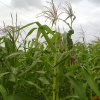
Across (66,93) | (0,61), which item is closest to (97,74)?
(66,93)

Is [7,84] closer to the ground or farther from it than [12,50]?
closer to the ground

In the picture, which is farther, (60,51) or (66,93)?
(66,93)

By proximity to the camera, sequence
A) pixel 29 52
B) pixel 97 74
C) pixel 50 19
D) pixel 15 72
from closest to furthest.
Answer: pixel 15 72 < pixel 50 19 < pixel 29 52 < pixel 97 74

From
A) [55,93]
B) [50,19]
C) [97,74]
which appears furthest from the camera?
[97,74]

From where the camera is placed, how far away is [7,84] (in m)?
1.69

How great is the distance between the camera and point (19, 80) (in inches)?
63.2

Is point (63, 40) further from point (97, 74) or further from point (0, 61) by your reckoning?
point (97, 74)

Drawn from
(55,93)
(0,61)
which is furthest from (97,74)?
(0,61)

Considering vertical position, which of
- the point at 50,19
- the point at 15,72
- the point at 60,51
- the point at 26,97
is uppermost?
the point at 50,19

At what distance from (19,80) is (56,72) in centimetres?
23

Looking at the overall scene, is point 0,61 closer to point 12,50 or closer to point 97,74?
point 12,50

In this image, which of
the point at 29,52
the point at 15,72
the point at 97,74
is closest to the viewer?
the point at 15,72

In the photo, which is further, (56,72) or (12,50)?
(12,50)

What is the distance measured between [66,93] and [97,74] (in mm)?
389
